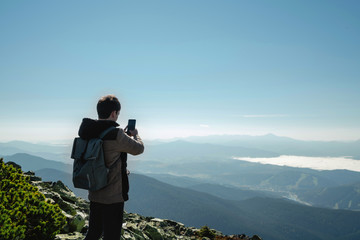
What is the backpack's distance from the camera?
182 inches

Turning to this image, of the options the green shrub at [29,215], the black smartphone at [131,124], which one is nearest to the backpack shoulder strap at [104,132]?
the black smartphone at [131,124]

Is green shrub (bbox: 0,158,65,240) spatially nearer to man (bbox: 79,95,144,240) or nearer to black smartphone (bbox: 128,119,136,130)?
man (bbox: 79,95,144,240)

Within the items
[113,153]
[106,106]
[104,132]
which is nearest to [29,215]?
[113,153]

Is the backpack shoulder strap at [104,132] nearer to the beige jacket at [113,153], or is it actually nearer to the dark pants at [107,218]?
the beige jacket at [113,153]

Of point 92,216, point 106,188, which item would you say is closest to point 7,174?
point 92,216

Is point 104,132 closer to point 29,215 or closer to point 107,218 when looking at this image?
point 107,218

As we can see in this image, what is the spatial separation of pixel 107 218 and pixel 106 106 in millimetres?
2323

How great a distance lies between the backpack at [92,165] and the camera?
4.62 metres

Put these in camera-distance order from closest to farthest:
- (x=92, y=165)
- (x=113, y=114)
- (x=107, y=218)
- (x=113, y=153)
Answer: (x=92, y=165) < (x=113, y=153) < (x=107, y=218) < (x=113, y=114)

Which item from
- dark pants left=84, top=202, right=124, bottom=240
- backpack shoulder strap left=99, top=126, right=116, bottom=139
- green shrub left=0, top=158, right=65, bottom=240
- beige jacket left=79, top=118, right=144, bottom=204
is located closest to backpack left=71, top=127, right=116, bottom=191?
backpack shoulder strap left=99, top=126, right=116, bottom=139

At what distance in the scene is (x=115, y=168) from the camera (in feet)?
16.0

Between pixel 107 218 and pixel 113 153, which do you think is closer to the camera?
pixel 113 153

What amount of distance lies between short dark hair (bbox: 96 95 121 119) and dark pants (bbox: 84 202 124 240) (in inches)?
73.9

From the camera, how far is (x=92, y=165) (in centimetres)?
468
